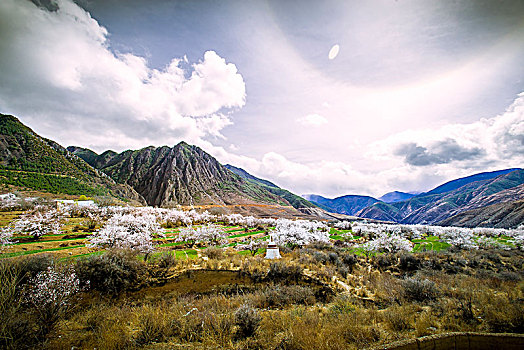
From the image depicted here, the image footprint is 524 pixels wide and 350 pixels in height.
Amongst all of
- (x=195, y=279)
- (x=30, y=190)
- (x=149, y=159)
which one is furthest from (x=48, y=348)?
(x=149, y=159)

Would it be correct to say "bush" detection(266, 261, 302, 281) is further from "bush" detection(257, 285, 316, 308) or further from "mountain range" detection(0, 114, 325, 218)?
"mountain range" detection(0, 114, 325, 218)

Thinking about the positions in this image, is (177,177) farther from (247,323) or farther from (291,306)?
(247,323)

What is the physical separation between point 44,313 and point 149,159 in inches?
5234

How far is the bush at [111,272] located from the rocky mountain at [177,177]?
78.7m

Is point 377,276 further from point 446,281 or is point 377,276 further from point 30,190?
point 30,190

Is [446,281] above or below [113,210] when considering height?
below

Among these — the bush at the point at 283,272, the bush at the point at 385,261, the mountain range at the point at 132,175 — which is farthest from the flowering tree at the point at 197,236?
the mountain range at the point at 132,175

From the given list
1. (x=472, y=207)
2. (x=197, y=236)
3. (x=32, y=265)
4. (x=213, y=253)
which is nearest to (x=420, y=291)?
(x=213, y=253)

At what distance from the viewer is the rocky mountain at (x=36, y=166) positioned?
49.3 meters

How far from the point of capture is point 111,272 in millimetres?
11695

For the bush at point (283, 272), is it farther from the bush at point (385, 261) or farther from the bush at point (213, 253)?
the bush at point (385, 261)

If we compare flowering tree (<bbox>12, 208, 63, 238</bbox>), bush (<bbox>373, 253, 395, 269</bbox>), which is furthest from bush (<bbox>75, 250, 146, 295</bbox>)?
bush (<bbox>373, 253, 395, 269</bbox>)

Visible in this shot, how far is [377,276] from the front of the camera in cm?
1566

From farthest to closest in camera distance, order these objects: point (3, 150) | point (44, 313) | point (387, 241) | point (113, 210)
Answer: point (3, 150) < point (113, 210) < point (387, 241) < point (44, 313)
